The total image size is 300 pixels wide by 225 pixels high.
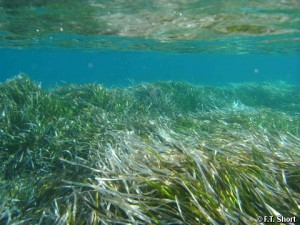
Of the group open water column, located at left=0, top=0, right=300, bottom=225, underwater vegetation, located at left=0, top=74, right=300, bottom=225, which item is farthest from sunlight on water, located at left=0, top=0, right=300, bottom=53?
underwater vegetation, located at left=0, top=74, right=300, bottom=225

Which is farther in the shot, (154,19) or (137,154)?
(154,19)

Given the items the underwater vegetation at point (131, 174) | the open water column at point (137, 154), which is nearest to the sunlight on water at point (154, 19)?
the open water column at point (137, 154)

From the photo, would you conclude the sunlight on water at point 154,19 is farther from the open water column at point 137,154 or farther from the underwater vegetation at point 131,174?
the underwater vegetation at point 131,174

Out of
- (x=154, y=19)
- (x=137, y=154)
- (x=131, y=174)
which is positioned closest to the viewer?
(x=131, y=174)

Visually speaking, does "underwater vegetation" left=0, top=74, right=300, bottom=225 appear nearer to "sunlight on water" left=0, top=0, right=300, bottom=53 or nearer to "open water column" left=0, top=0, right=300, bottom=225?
"open water column" left=0, top=0, right=300, bottom=225

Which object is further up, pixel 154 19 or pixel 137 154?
pixel 154 19

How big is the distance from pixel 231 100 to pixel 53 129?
1261cm

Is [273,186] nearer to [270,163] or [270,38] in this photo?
[270,163]

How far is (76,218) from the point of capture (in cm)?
300

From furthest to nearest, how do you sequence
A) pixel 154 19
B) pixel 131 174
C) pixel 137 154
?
pixel 154 19 < pixel 137 154 < pixel 131 174

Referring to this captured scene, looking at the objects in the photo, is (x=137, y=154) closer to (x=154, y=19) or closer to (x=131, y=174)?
(x=131, y=174)

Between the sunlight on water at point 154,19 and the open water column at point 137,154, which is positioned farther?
the sunlight on water at point 154,19

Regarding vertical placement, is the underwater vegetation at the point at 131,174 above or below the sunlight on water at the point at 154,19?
below

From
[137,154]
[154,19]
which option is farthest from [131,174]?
[154,19]
